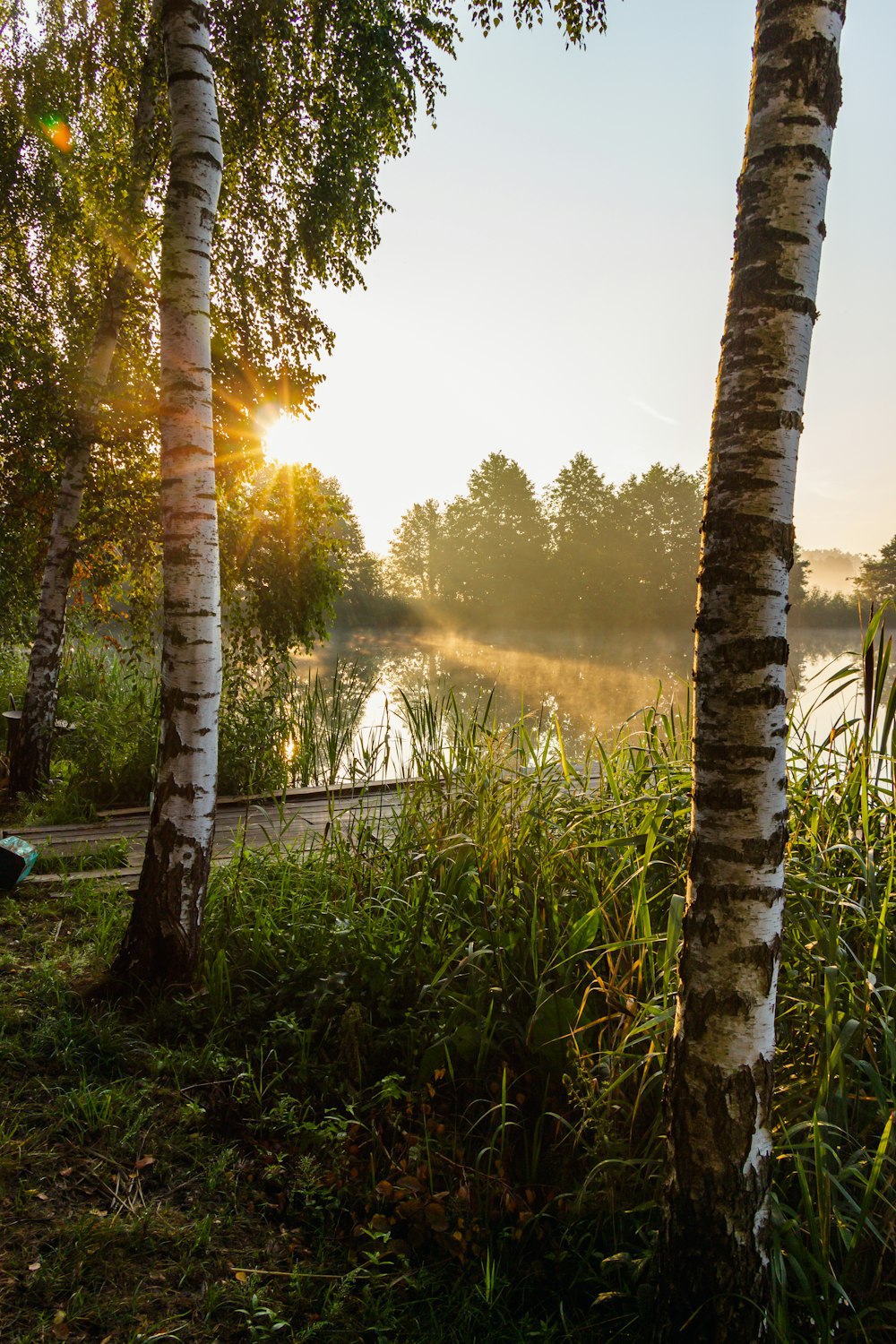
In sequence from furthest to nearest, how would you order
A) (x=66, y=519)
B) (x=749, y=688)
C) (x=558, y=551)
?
(x=558, y=551)
(x=66, y=519)
(x=749, y=688)

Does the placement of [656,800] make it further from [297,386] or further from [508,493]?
[508,493]

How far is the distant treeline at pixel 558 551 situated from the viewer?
1538 inches

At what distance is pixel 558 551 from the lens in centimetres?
4025

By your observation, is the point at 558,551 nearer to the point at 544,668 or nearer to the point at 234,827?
the point at 544,668

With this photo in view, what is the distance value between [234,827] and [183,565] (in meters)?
2.77

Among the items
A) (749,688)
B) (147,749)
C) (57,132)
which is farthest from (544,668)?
(749,688)

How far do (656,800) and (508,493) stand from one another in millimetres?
39965

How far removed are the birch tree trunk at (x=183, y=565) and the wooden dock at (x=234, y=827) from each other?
2.52ft

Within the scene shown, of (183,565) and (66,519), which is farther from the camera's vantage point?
(66,519)

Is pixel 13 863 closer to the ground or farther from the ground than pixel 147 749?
closer to the ground

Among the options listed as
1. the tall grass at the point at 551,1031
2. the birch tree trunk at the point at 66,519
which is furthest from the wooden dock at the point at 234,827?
the birch tree trunk at the point at 66,519

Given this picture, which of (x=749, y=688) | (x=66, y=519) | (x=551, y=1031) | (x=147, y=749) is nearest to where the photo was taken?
(x=749, y=688)

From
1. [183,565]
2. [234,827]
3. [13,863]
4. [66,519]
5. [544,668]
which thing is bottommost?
[544,668]

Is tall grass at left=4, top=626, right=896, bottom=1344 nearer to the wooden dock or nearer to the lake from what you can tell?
the wooden dock
